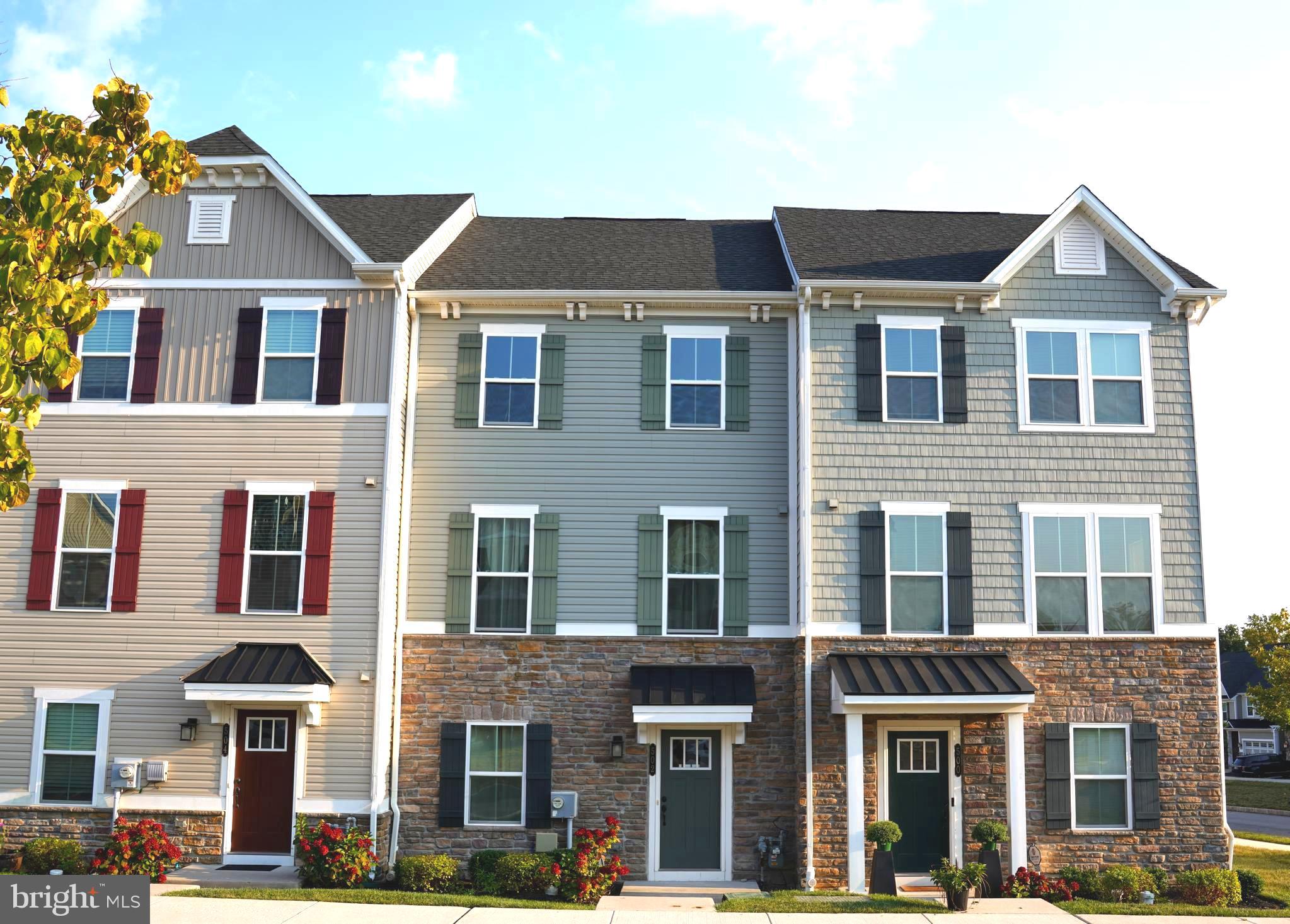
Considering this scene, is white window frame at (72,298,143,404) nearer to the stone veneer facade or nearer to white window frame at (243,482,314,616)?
white window frame at (243,482,314,616)

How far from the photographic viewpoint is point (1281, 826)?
92.0 ft

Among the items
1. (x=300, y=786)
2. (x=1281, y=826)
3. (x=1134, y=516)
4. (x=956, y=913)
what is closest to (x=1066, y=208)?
(x=1134, y=516)

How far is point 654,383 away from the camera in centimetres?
1736

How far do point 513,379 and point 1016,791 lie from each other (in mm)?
9546

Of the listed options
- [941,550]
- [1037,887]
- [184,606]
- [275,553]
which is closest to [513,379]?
[275,553]

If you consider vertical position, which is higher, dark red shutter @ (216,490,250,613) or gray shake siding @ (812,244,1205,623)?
gray shake siding @ (812,244,1205,623)

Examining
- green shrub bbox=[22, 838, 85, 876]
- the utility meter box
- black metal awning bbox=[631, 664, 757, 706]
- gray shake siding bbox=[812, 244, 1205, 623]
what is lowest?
green shrub bbox=[22, 838, 85, 876]

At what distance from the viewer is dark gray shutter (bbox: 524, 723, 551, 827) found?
16203 mm

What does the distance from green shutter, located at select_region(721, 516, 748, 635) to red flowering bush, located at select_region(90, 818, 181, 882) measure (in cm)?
825

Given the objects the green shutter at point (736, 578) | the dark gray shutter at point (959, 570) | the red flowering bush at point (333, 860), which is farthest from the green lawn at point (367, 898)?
the dark gray shutter at point (959, 570)

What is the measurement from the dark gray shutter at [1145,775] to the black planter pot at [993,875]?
247 cm

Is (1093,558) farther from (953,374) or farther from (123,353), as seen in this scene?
(123,353)

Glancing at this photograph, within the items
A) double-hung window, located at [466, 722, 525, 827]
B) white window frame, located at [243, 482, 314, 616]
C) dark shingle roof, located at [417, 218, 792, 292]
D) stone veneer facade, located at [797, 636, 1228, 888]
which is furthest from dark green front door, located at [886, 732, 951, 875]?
white window frame, located at [243, 482, 314, 616]

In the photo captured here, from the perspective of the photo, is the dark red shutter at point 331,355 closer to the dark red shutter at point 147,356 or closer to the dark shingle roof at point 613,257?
the dark shingle roof at point 613,257
